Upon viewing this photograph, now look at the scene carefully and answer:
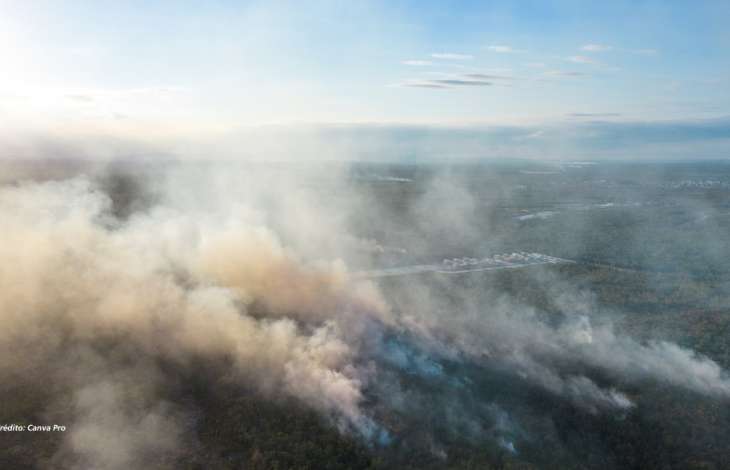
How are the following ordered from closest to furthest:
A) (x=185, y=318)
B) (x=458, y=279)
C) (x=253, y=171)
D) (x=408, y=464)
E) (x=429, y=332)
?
1. (x=408, y=464)
2. (x=185, y=318)
3. (x=429, y=332)
4. (x=458, y=279)
5. (x=253, y=171)

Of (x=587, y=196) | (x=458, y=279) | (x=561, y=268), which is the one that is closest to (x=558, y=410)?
(x=458, y=279)

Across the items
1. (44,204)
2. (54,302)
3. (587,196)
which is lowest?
(587,196)

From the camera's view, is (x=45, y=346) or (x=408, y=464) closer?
(x=408, y=464)

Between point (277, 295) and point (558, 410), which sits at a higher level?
point (277, 295)

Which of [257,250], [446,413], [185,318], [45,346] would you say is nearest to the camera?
[446,413]

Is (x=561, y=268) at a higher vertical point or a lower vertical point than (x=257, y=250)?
lower

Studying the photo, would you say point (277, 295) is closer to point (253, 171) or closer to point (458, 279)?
point (458, 279)

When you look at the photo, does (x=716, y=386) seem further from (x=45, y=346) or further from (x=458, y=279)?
(x=45, y=346)

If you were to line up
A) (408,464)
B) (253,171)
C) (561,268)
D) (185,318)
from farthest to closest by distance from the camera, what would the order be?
(253,171)
(561,268)
(185,318)
(408,464)

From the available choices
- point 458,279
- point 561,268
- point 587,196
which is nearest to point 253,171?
point 458,279
